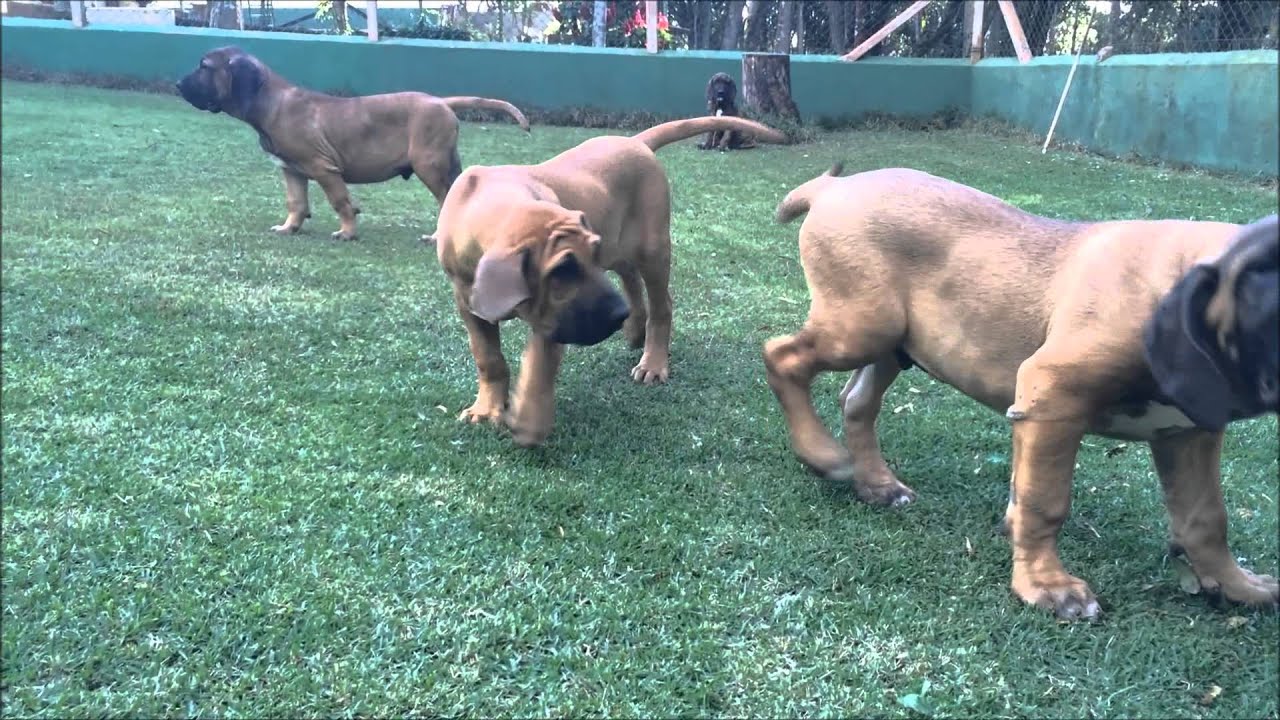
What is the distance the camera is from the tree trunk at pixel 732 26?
14.9 meters

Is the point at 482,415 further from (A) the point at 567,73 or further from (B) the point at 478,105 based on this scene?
(A) the point at 567,73

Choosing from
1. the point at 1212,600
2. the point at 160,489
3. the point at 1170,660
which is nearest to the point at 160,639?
the point at 160,489

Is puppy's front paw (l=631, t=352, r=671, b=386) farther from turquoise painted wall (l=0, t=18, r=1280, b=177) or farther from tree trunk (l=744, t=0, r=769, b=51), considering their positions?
tree trunk (l=744, t=0, r=769, b=51)

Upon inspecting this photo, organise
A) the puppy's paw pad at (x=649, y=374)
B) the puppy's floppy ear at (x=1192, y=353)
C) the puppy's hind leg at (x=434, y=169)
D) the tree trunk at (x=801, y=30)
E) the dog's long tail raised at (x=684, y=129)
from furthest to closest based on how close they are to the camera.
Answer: the tree trunk at (x=801, y=30) → the puppy's hind leg at (x=434, y=169) → the dog's long tail raised at (x=684, y=129) → the puppy's paw pad at (x=649, y=374) → the puppy's floppy ear at (x=1192, y=353)

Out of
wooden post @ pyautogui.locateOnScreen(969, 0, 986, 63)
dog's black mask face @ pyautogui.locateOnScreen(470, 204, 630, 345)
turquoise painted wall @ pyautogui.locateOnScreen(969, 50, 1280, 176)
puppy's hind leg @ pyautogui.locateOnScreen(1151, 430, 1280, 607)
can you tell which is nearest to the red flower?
wooden post @ pyautogui.locateOnScreen(969, 0, 986, 63)

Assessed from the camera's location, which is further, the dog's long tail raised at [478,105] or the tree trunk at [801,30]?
the tree trunk at [801,30]

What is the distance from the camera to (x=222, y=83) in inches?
298

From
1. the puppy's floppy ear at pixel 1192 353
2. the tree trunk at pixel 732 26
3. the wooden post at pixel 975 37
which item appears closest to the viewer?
the puppy's floppy ear at pixel 1192 353

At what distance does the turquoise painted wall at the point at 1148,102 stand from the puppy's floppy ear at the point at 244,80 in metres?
6.97

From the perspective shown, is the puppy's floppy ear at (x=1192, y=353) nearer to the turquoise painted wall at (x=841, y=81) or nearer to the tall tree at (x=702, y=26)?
the turquoise painted wall at (x=841, y=81)

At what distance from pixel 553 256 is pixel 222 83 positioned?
203 inches

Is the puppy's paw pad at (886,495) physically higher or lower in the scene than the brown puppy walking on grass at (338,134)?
lower

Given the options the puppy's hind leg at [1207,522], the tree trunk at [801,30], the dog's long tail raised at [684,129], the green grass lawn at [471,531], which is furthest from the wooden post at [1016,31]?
the puppy's hind leg at [1207,522]

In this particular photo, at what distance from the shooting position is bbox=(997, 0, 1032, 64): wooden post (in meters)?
13.0
